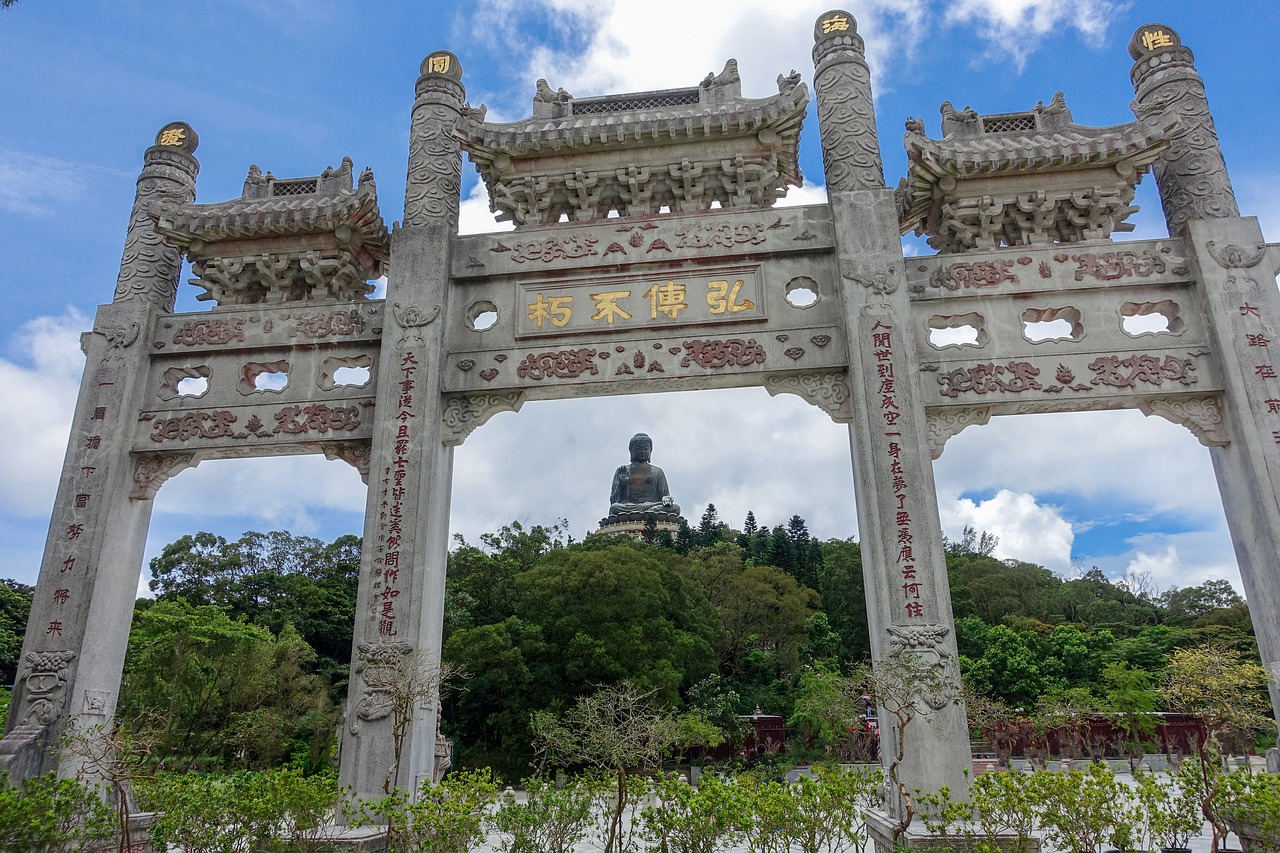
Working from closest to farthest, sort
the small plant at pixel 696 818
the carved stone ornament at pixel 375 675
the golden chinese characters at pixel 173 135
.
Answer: the small plant at pixel 696 818 → the carved stone ornament at pixel 375 675 → the golden chinese characters at pixel 173 135

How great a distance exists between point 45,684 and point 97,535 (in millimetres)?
1455

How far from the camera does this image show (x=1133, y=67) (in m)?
9.56

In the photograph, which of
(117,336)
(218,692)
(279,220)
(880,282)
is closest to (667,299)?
(880,282)

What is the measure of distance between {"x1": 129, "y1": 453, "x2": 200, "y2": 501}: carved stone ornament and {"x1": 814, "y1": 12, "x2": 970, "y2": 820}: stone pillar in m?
7.00

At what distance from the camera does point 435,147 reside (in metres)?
9.59

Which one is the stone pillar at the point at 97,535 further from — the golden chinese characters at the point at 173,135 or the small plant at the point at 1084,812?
the small plant at the point at 1084,812

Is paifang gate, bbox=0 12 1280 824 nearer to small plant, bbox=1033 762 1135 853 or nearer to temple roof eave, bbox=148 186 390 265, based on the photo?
temple roof eave, bbox=148 186 390 265

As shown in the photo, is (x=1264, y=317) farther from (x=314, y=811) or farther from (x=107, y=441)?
(x=107, y=441)

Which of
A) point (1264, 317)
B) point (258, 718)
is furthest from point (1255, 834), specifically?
point (258, 718)

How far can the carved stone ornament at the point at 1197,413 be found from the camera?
25.8 ft

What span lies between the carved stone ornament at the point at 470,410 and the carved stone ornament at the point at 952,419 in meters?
4.09

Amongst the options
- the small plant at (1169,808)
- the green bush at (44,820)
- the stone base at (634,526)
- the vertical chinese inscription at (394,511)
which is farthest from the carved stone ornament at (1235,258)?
the stone base at (634,526)

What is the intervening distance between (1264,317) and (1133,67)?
3.49 m

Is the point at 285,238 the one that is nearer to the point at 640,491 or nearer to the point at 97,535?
the point at 97,535
